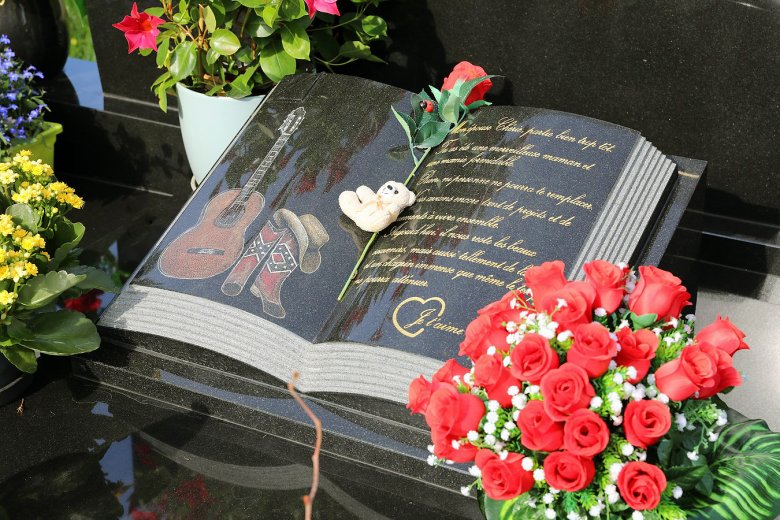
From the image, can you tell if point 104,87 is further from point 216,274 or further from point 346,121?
point 216,274

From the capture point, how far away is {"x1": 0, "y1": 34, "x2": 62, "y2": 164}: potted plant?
7.72 ft

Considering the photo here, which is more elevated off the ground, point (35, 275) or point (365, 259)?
point (365, 259)

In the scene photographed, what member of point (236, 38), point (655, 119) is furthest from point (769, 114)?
point (236, 38)

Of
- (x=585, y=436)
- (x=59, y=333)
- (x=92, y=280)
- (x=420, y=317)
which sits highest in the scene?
(x=420, y=317)

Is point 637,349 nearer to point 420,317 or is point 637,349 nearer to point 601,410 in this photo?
point 601,410

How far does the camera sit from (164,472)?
171 cm

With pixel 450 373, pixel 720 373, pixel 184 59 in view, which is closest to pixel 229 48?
pixel 184 59

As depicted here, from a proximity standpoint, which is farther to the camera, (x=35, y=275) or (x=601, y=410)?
(x=35, y=275)

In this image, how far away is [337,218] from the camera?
1.92m

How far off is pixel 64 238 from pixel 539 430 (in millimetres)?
1037

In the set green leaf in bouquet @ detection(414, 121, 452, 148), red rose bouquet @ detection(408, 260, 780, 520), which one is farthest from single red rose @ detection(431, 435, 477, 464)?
green leaf in bouquet @ detection(414, 121, 452, 148)

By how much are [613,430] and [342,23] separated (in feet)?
4.86

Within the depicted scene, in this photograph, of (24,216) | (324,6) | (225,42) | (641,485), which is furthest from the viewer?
(225,42)

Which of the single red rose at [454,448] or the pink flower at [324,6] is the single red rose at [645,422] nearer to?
A: the single red rose at [454,448]
